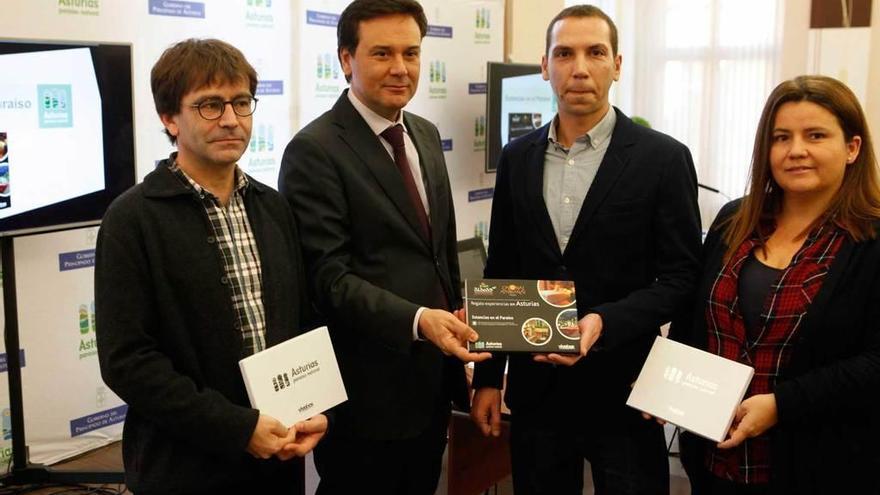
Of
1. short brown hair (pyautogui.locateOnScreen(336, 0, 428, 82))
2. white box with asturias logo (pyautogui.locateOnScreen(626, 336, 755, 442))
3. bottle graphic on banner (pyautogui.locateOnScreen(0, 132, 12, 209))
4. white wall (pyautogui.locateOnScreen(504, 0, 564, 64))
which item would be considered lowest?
white box with asturias logo (pyautogui.locateOnScreen(626, 336, 755, 442))

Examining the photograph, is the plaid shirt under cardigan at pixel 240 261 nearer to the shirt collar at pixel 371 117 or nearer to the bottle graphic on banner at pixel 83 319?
the shirt collar at pixel 371 117

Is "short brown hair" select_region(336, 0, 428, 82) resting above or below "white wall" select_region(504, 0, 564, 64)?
below

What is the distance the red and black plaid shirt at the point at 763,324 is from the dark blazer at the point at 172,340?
1052 millimetres

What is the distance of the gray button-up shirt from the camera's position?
89.4 inches

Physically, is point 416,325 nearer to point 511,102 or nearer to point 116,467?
point 116,467

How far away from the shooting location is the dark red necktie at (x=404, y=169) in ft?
7.24

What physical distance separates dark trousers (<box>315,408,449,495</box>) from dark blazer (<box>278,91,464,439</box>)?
0.11 feet

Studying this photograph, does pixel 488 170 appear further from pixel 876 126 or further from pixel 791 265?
pixel 791 265

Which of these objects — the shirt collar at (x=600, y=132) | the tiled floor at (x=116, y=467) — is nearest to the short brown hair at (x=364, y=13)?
the shirt collar at (x=600, y=132)

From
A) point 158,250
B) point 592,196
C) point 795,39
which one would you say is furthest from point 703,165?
point 158,250

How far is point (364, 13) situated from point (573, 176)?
0.69 metres

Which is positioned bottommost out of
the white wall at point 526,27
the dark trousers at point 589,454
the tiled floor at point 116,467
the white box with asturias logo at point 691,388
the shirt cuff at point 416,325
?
the tiled floor at point 116,467

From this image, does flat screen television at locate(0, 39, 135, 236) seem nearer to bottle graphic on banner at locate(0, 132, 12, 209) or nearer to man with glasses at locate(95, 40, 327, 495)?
bottle graphic on banner at locate(0, 132, 12, 209)

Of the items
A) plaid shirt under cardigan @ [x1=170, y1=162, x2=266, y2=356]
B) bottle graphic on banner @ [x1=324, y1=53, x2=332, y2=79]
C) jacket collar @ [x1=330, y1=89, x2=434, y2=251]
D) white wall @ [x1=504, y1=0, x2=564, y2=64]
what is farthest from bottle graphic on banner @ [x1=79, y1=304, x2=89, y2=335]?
white wall @ [x1=504, y1=0, x2=564, y2=64]
